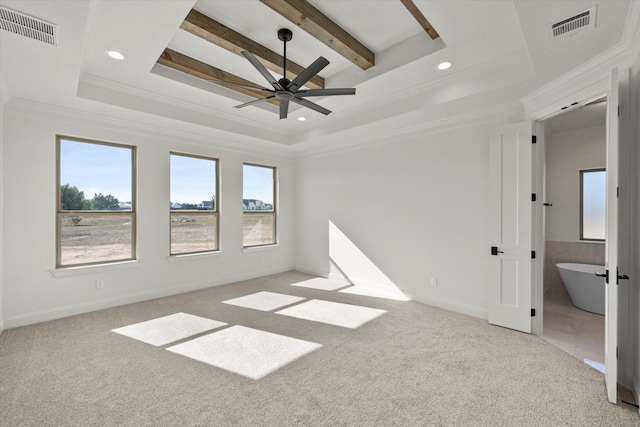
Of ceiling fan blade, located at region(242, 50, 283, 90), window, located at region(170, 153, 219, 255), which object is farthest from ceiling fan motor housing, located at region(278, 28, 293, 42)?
window, located at region(170, 153, 219, 255)

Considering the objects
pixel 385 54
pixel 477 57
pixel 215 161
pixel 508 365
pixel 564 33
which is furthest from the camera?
pixel 215 161

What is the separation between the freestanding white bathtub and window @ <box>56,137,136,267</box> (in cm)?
656

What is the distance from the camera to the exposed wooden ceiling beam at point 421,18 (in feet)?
8.41

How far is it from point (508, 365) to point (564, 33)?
8.96ft

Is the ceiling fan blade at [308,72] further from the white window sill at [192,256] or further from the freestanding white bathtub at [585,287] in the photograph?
the freestanding white bathtub at [585,287]

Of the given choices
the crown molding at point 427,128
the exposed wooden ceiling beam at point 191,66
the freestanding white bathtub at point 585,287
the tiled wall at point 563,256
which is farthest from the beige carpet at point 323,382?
→ the exposed wooden ceiling beam at point 191,66

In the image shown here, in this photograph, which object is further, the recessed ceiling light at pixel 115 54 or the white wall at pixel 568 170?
the white wall at pixel 568 170

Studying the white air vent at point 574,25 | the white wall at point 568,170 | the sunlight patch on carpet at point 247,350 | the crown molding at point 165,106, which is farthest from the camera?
the white wall at point 568,170

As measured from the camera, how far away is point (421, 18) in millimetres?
2727

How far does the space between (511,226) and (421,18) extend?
8.13 ft

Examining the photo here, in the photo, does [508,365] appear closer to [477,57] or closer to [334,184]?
[477,57]

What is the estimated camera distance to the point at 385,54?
3.36 meters

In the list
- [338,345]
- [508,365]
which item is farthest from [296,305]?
[508,365]

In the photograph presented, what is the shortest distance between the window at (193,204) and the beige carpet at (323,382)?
1853 millimetres
